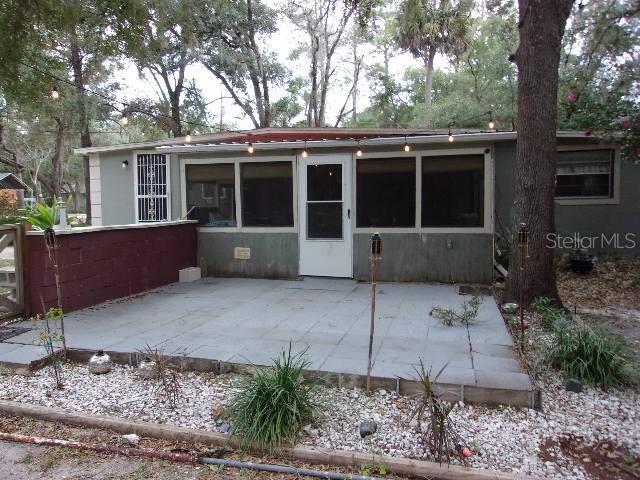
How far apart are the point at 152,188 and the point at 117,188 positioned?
993mm

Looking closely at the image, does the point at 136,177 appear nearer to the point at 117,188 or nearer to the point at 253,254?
the point at 117,188

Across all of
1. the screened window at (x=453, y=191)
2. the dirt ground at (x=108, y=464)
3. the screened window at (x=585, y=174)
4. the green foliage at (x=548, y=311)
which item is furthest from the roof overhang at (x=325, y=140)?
the dirt ground at (x=108, y=464)

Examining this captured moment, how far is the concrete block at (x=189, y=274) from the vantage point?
24.1ft

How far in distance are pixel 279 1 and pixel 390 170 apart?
12180 millimetres

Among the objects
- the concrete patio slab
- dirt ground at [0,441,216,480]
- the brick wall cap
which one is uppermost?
the brick wall cap

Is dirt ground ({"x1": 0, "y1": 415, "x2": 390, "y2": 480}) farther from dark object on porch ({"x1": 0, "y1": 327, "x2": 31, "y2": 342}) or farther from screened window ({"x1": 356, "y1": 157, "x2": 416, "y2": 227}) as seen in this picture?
screened window ({"x1": 356, "y1": 157, "x2": 416, "y2": 227})

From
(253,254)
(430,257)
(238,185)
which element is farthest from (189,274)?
(430,257)

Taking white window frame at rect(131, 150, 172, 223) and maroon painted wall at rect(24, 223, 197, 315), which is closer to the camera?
maroon painted wall at rect(24, 223, 197, 315)

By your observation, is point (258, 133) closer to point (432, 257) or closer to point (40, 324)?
point (432, 257)

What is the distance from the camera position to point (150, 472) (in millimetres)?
2447

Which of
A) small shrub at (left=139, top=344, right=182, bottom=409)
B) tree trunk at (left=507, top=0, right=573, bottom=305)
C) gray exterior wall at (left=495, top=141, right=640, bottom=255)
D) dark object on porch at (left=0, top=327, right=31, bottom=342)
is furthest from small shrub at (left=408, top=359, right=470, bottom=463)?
gray exterior wall at (left=495, top=141, right=640, bottom=255)

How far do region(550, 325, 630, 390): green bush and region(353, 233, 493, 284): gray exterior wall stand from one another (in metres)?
3.18

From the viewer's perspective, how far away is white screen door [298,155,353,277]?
23.5ft

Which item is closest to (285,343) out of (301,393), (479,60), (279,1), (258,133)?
(301,393)
